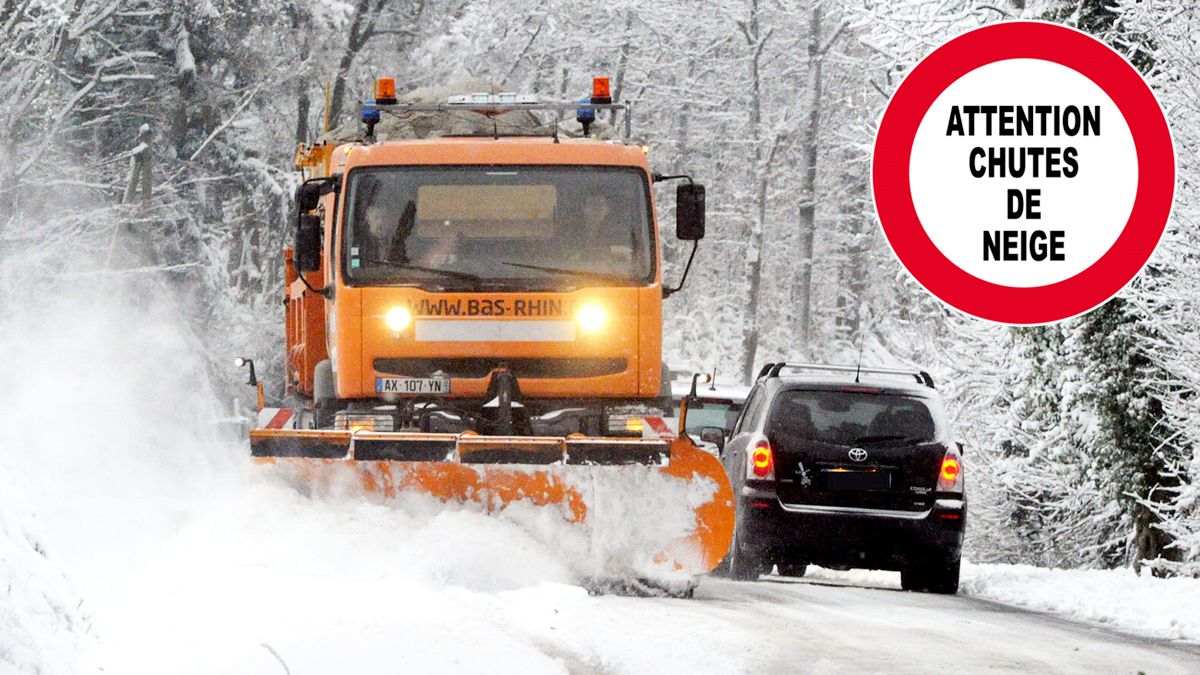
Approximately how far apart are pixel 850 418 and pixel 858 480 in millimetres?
446

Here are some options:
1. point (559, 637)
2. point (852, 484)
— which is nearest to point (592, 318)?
point (852, 484)

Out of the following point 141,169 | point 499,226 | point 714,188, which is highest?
point 141,169

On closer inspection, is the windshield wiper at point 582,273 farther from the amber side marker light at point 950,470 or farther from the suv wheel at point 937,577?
the suv wheel at point 937,577

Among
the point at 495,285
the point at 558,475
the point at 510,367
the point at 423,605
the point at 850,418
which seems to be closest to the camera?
the point at 423,605

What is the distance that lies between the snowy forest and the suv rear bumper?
350 cm

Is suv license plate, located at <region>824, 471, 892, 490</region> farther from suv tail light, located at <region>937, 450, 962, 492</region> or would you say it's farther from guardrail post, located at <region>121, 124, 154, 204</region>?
guardrail post, located at <region>121, 124, 154, 204</region>

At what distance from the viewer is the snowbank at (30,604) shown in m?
5.90

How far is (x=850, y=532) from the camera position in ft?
41.3

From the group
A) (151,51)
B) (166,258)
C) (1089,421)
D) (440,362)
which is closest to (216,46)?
(151,51)

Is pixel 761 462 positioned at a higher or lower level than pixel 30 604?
lower

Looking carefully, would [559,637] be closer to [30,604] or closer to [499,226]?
[30,604]

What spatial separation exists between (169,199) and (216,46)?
317 cm

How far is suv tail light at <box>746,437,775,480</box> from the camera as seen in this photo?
12.7 m

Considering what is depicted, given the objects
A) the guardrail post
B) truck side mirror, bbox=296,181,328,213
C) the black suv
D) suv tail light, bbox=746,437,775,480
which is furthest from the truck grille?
the guardrail post
